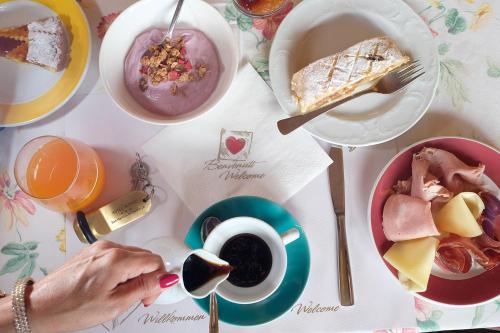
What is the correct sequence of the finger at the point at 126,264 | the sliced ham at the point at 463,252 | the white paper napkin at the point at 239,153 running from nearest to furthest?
the finger at the point at 126,264 < the sliced ham at the point at 463,252 < the white paper napkin at the point at 239,153

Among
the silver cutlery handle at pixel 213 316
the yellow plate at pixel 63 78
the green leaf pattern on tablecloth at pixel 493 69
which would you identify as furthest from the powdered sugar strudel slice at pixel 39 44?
the green leaf pattern on tablecloth at pixel 493 69

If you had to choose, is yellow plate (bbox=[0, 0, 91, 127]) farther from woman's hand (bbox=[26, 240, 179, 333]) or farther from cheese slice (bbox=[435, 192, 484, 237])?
cheese slice (bbox=[435, 192, 484, 237])

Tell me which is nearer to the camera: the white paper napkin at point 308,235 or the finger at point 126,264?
the finger at point 126,264

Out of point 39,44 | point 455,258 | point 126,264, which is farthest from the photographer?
point 39,44

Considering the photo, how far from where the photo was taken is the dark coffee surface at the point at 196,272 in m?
0.82

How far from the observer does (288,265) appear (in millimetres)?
900

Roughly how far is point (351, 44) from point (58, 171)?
2.37 feet

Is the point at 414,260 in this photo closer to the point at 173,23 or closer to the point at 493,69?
the point at 493,69

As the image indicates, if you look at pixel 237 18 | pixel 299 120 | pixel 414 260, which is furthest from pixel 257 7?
pixel 414 260

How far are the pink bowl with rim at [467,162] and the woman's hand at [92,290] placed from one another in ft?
1.47

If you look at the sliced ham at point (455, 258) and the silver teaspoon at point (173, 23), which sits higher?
the silver teaspoon at point (173, 23)

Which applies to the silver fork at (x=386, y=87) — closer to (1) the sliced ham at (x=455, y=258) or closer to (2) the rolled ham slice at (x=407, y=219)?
(2) the rolled ham slice at (x=407, y=219)

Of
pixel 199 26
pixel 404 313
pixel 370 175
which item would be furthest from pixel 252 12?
pixel 404 313

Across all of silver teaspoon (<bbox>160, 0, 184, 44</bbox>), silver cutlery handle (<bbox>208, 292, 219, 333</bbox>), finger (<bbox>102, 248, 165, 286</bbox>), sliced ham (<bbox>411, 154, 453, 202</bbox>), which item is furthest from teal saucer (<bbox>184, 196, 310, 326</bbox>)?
silver teaspoon (<bbox>160, 0, 184, 44</bbox>)
